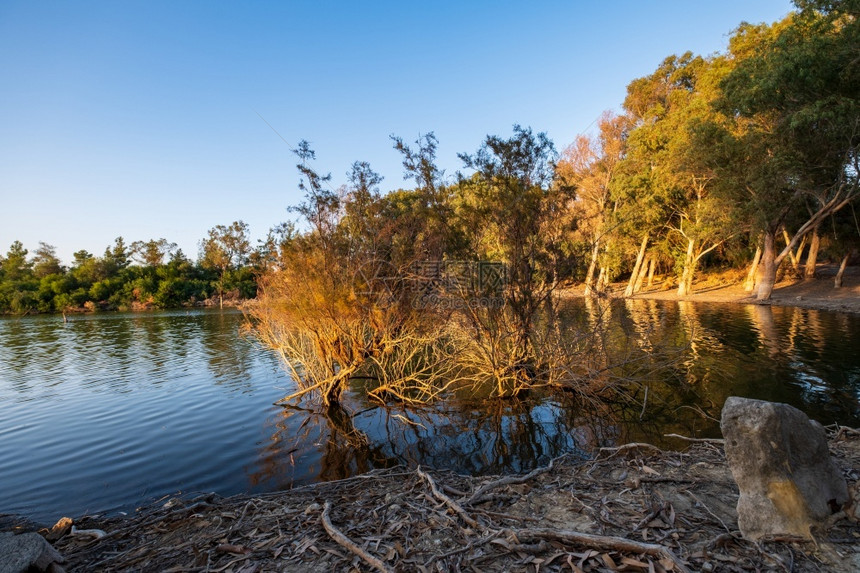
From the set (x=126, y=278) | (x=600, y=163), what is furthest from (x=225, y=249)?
(x=600, y=163)

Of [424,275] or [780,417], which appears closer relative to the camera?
[780,417]

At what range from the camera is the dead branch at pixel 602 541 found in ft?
9.54

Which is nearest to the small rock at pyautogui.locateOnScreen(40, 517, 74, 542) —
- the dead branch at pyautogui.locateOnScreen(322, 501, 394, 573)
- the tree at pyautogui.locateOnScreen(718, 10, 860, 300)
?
the dead branch at pyautogui.locateOnScreen(322, 501, 394, 573)

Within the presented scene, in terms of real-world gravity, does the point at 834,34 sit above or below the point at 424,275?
above

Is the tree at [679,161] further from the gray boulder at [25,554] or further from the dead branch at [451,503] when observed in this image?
the gray boulder at [25,554]

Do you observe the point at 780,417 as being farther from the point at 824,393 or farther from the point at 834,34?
the point at 834,34

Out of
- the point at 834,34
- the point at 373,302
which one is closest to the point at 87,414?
A: the point at 373,302

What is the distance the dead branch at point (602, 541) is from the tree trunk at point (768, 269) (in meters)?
28.2

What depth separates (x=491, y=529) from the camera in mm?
3645

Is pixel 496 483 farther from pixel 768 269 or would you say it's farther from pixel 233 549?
pixel 768 269

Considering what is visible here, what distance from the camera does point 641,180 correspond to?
30.1 meters

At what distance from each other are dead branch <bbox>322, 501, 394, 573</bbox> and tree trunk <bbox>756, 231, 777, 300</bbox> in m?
29.3

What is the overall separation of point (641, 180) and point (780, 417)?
3093 centimetres

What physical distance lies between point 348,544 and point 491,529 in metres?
1.26
